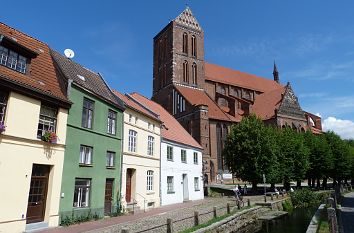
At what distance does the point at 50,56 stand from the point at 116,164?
7.74 meters

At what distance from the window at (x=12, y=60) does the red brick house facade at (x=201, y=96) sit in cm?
3608

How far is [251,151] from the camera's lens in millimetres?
35969

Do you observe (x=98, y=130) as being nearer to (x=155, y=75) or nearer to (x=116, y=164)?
(x=116, y=164)

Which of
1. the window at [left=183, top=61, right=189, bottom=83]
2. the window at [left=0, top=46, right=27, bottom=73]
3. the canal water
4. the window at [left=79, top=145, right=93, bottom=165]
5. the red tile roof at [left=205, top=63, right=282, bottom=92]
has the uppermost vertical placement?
the red tile roof at [left=205, top=63, right=282, bottom=92]

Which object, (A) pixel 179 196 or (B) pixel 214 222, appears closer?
(B) pixel 214 222

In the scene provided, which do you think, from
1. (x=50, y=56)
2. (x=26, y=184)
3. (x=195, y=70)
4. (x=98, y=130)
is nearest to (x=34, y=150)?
(x=26, y=184)

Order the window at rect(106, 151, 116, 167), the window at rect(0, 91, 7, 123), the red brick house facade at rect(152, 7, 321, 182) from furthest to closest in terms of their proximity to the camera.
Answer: the red brick house facade at rect(152, 7, 321, 182)
the window at rect(106, 151, 116, 167)
the window at rect(0, 91, 7, 123)

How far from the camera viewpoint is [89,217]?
1734 centimetres

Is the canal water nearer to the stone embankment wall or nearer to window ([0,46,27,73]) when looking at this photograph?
the stone embankment wall

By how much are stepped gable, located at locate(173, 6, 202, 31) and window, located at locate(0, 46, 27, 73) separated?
47.3 metres

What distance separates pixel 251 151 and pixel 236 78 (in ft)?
124

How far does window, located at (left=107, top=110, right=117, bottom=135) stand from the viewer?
20489 millimetres

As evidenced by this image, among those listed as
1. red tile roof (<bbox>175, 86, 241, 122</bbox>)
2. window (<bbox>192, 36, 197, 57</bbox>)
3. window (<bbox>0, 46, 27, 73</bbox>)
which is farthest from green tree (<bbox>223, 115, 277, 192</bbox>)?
window (<bbox>0, 46, 27, 73</bbox>)

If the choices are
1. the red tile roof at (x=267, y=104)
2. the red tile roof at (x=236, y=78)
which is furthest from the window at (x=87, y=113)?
the red tile roof at (x=236, y=78)
